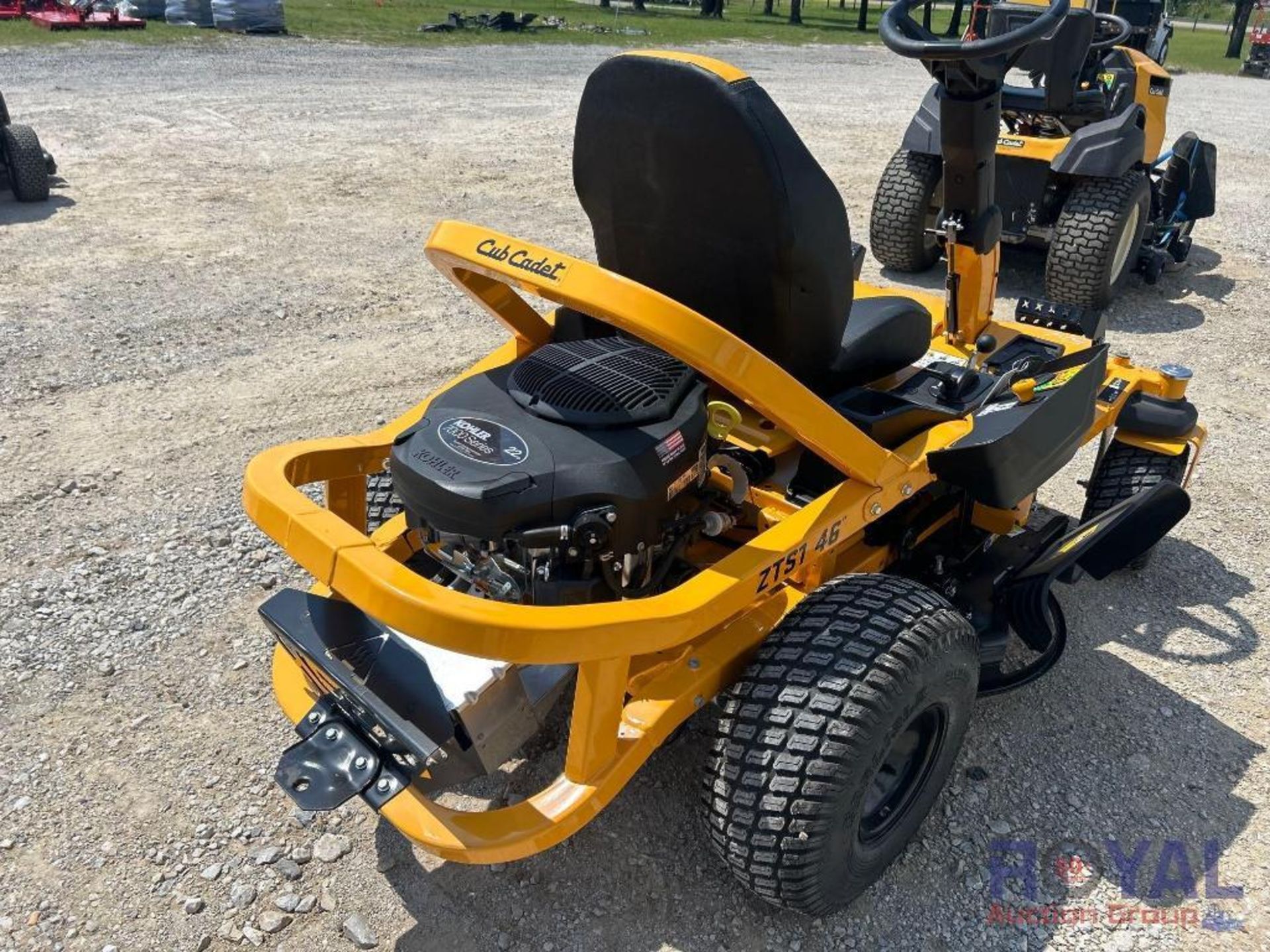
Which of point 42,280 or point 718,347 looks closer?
point 718,347

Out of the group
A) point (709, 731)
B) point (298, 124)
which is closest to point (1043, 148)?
point (709, 731)

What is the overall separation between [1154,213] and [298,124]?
8.07 meters

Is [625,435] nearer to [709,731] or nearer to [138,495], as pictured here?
[709,731]

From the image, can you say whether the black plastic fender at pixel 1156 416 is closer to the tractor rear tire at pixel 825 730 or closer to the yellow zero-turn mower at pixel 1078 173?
the tractor rear tire at pixel 825 730

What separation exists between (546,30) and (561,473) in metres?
21.3

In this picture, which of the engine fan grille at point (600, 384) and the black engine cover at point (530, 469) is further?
the engine fan grille at point (600, 384)

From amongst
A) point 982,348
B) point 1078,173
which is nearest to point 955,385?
point 982,348

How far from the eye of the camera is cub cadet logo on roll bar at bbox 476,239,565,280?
212 cm

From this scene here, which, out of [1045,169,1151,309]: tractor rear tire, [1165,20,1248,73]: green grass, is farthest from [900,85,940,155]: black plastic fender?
[1165,20,1248,73]: green grass

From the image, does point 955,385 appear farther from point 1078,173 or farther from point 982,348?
point 1078,173

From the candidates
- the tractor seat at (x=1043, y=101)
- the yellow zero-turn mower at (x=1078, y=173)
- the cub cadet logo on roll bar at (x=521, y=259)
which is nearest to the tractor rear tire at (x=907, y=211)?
the yellow zero-turn mower at (x=1078, y=173)

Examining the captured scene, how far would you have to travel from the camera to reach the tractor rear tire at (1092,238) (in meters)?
5.92

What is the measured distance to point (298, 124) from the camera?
10.4m

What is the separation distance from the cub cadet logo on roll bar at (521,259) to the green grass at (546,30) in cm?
1568
